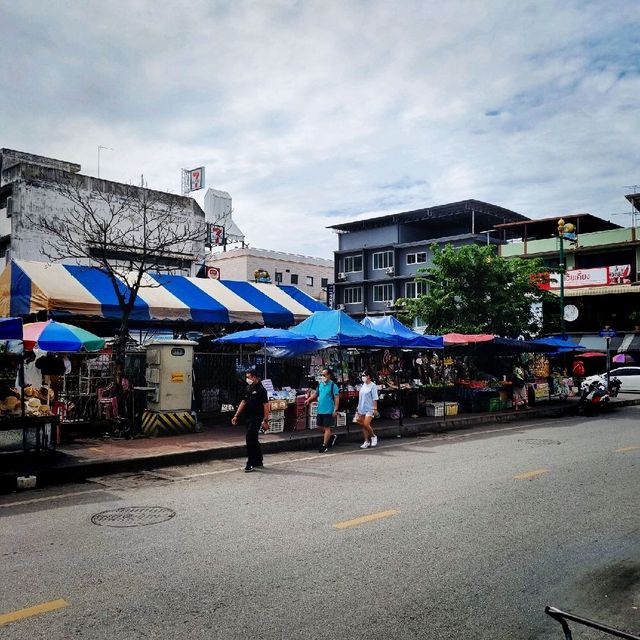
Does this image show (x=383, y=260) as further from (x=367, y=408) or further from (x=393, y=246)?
(x=367, y=408)

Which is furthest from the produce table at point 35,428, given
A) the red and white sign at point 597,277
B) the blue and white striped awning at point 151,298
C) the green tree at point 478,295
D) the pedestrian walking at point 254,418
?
the red and white sign at point 597,277

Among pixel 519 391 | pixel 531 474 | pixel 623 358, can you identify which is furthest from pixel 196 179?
pixel 531 474

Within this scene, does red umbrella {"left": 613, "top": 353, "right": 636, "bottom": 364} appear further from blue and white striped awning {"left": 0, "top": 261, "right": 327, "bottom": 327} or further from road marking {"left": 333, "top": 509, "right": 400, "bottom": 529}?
road marking {"left": 333, "top": 509, "right": 400, "bottom": 529}

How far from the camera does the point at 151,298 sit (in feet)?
62.7

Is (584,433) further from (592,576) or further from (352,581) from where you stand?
(352,581)

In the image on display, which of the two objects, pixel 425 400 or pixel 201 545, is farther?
pixel 425 400

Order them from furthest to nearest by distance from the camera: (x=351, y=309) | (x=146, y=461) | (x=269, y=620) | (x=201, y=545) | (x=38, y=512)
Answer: (x=351, y=309)
(x=146, y=461)
(x=38, y=512)
(x=201, y=545)
(x=269, y=620)

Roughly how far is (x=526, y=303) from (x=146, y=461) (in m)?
19.7

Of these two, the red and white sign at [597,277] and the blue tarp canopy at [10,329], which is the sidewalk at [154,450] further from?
the red and white sign at [597,277]

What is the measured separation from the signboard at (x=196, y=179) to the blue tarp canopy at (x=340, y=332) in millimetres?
39523

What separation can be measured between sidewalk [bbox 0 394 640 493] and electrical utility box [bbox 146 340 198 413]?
879mm

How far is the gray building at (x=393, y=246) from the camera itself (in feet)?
188

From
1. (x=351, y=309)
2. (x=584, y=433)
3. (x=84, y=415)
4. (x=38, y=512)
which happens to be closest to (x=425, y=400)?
(x=584, y=433)

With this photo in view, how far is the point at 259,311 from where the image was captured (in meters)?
21.4
